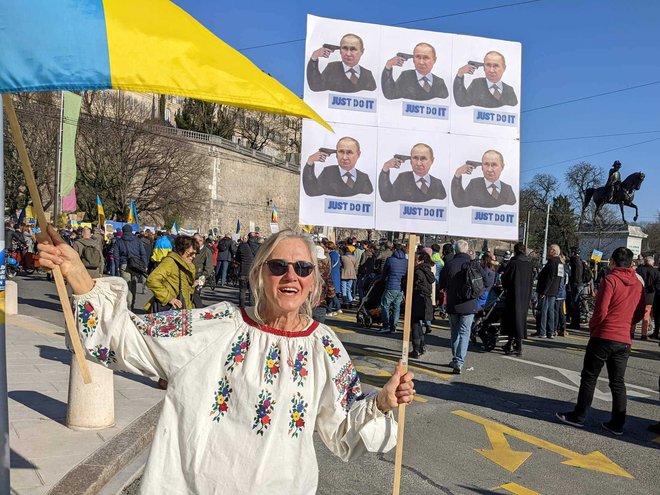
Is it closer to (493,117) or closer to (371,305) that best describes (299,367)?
(493,117)

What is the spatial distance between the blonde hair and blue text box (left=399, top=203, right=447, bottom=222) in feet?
4.01

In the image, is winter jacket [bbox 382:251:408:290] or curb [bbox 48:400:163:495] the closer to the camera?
curb [bbox 48:400:163:495]

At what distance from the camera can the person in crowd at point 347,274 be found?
17.8m

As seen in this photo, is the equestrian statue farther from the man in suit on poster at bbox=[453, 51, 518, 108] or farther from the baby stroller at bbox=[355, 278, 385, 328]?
the man in suit on poster at bbox=[453, 51, 518, 108]

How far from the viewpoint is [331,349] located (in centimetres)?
256

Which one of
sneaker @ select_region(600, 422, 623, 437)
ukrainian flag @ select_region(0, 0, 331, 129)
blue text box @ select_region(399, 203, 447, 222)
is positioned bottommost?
sneaker @ select_region(600, 422, 623, 437)

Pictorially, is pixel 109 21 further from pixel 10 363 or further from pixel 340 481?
pixel 10 363

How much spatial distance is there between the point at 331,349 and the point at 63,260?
998mm

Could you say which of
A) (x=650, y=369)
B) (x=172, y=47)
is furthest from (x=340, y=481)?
(x=650, y=369)

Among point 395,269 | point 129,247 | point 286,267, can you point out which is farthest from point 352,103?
point 129,247

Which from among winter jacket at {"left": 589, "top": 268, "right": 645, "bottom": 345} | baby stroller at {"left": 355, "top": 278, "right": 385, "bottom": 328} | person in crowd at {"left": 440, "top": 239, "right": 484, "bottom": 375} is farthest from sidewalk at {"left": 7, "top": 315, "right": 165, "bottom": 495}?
baby stroller at {"left": 355, "top": 278, "right": 385, "bottom": 328}

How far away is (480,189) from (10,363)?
673 centimetres

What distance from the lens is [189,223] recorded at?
54.8 m

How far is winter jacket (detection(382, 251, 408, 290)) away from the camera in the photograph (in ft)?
40.0
